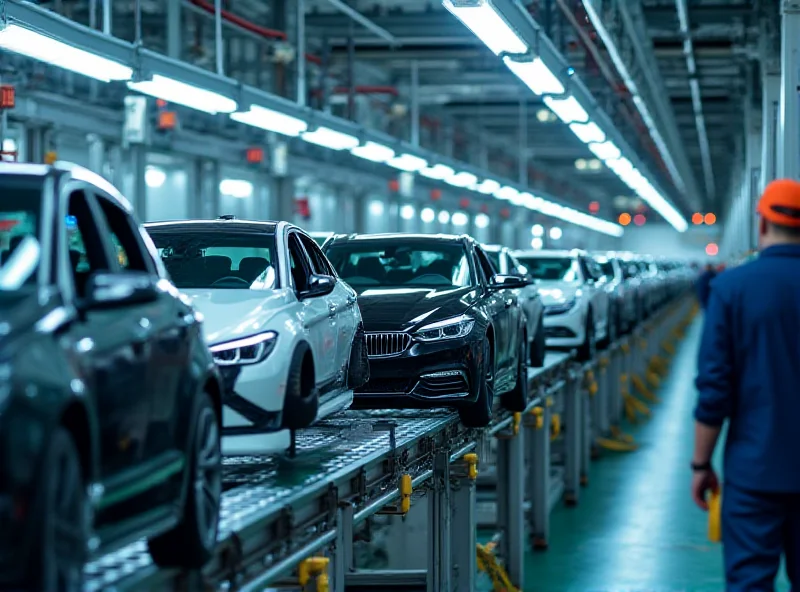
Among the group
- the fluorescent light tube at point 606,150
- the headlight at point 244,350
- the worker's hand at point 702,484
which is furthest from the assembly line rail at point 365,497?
the fluorescent light tube at point 606,150

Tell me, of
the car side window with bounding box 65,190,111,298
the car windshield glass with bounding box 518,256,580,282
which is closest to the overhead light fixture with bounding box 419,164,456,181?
the car windshield glass with bounding box 518,256,580,282

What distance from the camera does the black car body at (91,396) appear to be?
12.5 feet

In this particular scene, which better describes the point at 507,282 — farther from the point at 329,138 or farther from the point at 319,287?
the point at 329,138

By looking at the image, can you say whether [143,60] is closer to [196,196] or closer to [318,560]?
[318,560]

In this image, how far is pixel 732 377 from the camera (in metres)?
5.25

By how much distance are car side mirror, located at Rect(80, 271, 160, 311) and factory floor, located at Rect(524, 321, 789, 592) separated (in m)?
11.3

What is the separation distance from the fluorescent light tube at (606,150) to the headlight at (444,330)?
12169 mm

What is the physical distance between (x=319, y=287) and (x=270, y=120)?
315 inches

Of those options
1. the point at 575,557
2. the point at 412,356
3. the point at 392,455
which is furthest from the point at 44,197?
the point at 575,557

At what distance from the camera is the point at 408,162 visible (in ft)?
78.1

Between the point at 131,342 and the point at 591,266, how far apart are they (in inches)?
742

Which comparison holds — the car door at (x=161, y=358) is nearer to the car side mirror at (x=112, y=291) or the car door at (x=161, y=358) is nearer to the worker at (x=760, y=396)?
the car side mirror at (x=112, y=291)

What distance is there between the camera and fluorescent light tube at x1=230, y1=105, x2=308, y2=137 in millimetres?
14786

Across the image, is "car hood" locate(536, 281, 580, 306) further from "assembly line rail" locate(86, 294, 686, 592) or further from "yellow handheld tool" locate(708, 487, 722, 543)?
"yellow handheld tool" locate(708, 487, 722, 543)
